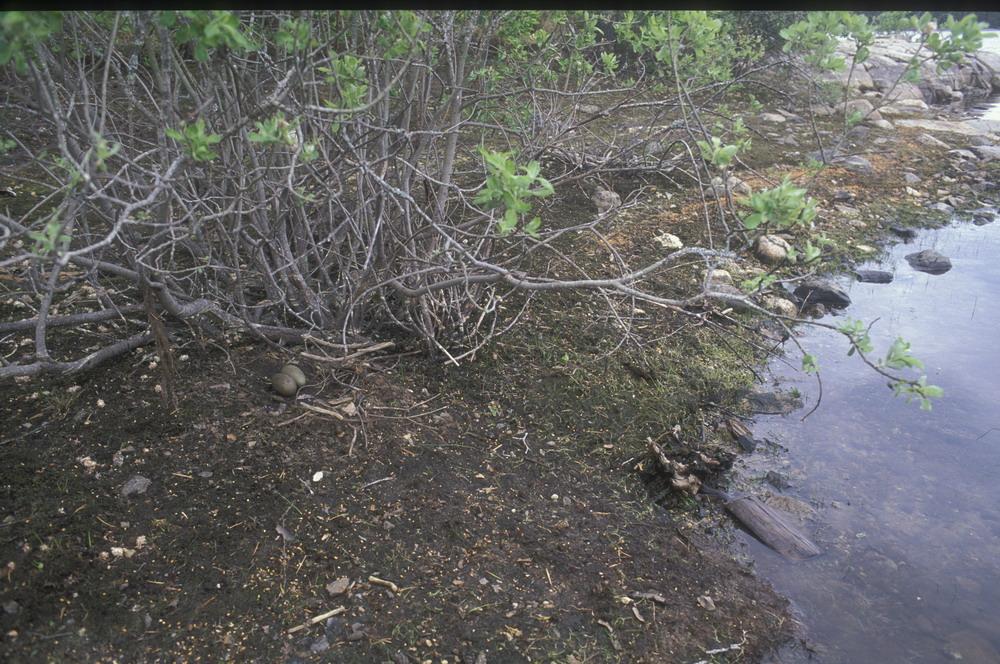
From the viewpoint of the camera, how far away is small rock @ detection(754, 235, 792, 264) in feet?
18.4

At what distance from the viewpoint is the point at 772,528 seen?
10.8ft

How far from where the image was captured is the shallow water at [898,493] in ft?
9.55

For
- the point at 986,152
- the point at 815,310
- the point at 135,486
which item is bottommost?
the point at 986,152

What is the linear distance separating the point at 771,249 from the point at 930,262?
1.44 m

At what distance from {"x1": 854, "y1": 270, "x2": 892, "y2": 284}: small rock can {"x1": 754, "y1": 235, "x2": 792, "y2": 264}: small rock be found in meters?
0.65

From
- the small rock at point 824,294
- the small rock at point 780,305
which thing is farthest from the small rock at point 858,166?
the small rock at point 780,305

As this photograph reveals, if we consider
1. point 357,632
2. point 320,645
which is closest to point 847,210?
point 357,632

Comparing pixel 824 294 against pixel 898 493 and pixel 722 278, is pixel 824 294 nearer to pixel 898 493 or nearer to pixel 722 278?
pixel 722 278

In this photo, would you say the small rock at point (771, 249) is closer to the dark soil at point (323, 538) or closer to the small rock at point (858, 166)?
the small rock at point (858, 166)

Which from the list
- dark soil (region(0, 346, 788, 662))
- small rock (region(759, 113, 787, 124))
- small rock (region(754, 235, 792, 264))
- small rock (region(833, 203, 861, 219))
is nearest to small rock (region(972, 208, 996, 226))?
small rock (region(833, 203, 861, 219))

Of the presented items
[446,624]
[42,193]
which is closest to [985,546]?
[446,624]

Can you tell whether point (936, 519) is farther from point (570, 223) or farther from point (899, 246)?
point (899, 246)

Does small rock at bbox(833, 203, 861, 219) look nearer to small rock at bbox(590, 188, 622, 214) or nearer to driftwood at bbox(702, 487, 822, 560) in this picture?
small rock at bbox(590, 188, 622, 214)

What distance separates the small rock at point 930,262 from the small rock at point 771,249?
1.21m
